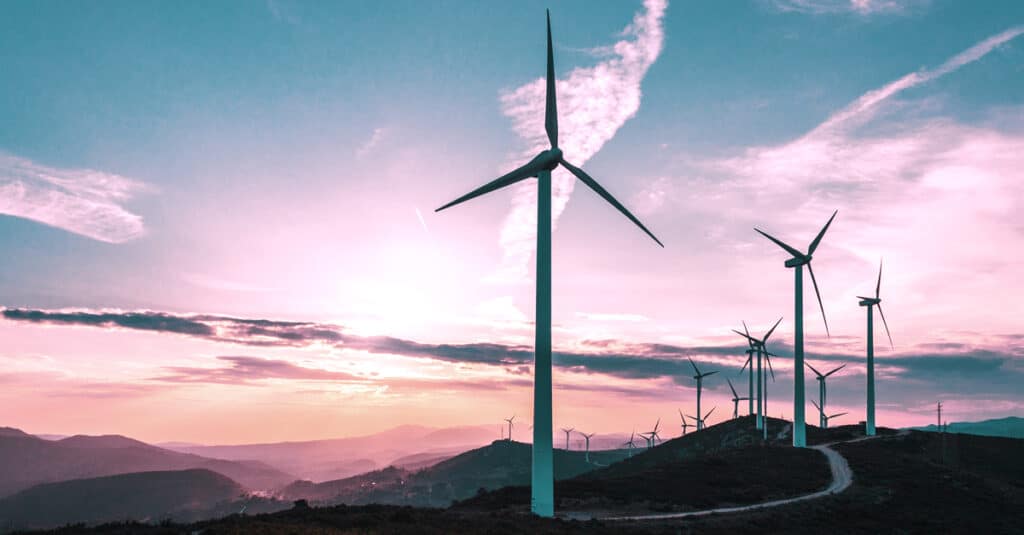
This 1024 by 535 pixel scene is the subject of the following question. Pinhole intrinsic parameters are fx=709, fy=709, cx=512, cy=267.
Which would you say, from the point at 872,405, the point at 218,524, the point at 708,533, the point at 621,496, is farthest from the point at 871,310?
the point at 218,524

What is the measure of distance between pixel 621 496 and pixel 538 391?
30571 mm

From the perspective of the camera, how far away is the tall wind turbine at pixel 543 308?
2211 inches

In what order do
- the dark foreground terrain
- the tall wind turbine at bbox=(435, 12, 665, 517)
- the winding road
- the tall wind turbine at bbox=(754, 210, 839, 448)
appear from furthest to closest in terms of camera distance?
the tall wind turbine at bbox=(754, 210, 839, 448) → the winding road → the tall wind turbine at bbox=(435, 12, 665, 517) → the dark foreground terrain

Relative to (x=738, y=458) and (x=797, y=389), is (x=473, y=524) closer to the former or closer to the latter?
(x=738, y=458)

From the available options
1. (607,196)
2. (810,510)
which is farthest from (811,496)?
(607,196)

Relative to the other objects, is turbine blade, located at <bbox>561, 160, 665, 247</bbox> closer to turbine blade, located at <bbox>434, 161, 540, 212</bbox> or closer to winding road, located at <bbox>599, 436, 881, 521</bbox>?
turbine blade, located at <bbox>434, 161, 540, 212</bbox>

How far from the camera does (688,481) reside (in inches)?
3748

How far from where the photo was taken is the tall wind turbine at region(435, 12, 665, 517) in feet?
184

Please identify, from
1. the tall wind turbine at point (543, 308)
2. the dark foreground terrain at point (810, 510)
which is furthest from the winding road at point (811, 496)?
the tall wind turbine at point (543, 308)

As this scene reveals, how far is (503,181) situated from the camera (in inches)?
2589

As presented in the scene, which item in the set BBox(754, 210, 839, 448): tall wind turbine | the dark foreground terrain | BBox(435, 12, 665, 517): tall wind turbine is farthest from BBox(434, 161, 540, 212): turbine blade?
BBox(754, 210, 839, 448): tall wind turbine

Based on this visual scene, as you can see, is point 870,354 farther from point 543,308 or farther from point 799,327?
point 543,308

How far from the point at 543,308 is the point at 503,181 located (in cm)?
1416

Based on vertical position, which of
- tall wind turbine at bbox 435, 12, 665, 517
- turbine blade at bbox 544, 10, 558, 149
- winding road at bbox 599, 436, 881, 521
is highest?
turbine blade at bbox 544, 10, 558, 149
